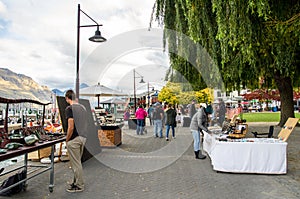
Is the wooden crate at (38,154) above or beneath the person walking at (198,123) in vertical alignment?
beneath

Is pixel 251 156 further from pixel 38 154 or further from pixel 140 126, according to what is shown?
pixel 140 126

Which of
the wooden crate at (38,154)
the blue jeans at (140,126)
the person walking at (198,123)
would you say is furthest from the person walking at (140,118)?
the wooden crate at (38,154)

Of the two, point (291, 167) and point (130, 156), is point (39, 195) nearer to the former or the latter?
point (130, 156)

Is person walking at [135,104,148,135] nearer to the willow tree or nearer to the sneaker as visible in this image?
the willow tree

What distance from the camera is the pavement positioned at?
5044 mm

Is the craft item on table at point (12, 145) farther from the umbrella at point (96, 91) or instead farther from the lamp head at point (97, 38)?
the umbrella at point (96, 91)

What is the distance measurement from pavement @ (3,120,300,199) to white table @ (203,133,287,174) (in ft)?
0.53

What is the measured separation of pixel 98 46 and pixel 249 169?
24.6ft

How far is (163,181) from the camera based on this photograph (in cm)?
594

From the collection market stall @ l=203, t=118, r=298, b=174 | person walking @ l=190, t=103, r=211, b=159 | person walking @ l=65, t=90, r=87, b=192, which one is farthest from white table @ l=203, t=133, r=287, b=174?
person walking @ l=65, t=90, r=87, b=192

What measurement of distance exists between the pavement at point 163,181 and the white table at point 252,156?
0.16 metres

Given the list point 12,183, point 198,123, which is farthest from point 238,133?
point 12,183

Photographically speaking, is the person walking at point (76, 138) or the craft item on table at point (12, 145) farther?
the person walking at point (76, 138)

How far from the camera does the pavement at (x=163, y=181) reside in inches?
199
